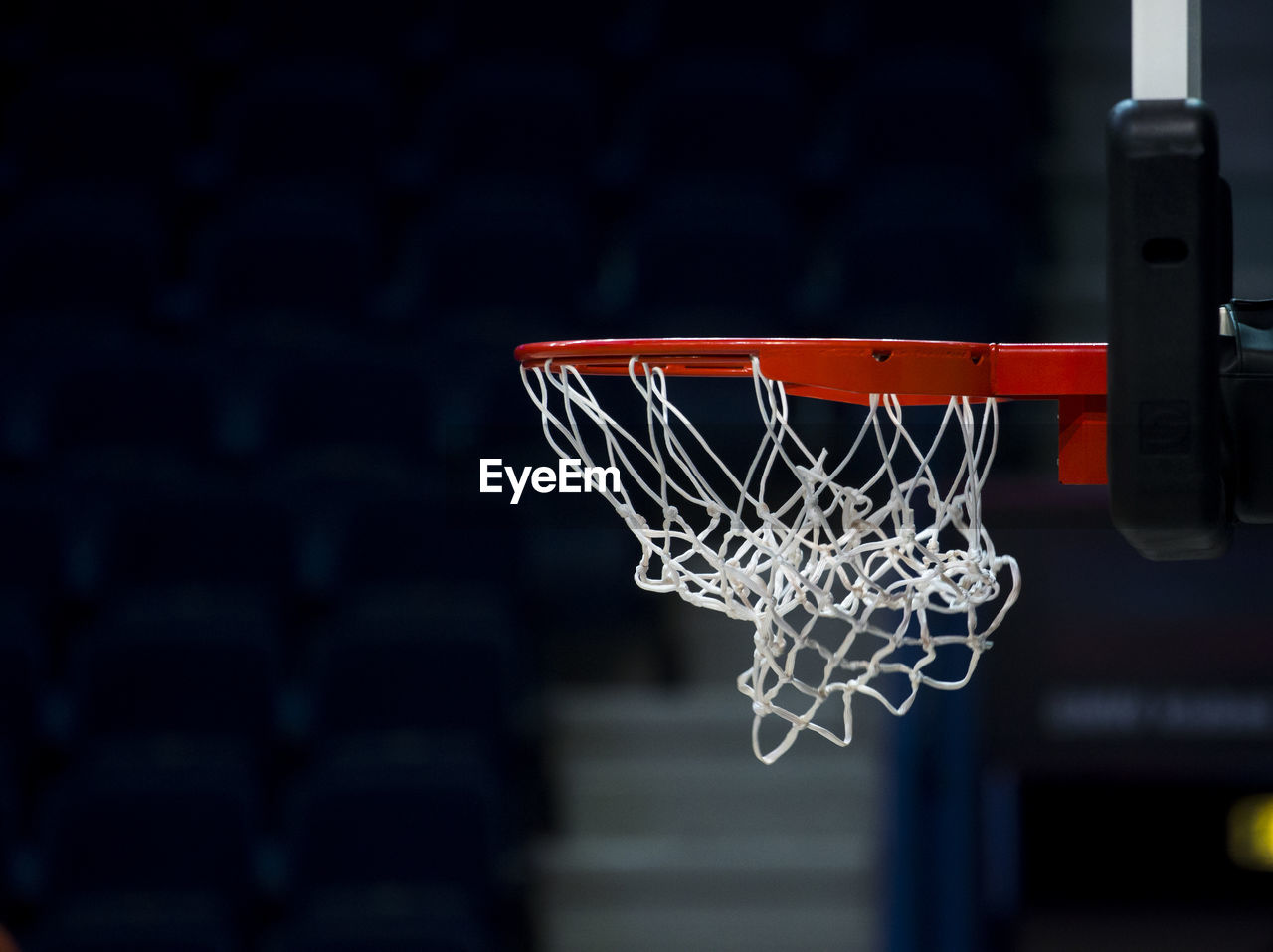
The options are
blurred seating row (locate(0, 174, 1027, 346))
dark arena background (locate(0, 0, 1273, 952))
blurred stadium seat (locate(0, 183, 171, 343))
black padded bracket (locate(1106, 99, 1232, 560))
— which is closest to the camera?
black padded bracket (locate(1106, 99, 1232, 560))

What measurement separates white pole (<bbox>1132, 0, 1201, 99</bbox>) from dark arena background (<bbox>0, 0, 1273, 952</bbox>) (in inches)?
40.3

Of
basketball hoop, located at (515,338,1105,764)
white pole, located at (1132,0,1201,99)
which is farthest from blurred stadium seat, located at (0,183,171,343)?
white pole, located at (1132,0,1201,99)

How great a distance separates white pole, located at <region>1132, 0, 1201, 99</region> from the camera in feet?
2.34

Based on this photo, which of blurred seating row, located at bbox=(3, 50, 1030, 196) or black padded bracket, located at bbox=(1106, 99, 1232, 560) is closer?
black padded bracket, located at bbox=(1106, 99, 1232, 560)

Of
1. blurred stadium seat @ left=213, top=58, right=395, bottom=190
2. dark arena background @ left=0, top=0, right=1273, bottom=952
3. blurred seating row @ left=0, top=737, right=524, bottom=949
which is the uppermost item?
blurred stadium seat @ left=213, top=58, right=395, bottom=190

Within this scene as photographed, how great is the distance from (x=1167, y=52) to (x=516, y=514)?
1.55 m

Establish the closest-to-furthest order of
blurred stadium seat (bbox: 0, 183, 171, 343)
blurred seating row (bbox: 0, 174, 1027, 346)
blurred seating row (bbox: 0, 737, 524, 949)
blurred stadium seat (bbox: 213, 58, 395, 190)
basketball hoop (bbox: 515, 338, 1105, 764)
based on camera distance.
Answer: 1. basketball hoop (bbox: 515, 338, 1105, 764)
2. blurred seating row (bbox: 0, 737, 524, 949)
3. blurred seating row (bbox: 0, 174, 1027, 346)
4. blurred stadium seat (bbox: 0, 183, 171, 343)
5. blurred stadium seat (bbox: 213, 58, 395, 190)

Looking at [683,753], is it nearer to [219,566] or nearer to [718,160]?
[219,566]

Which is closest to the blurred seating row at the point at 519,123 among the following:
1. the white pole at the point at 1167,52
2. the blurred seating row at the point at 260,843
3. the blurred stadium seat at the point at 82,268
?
the blurred stadium seat at the point at 82,268

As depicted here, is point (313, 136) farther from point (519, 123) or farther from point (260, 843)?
point (260, 843)

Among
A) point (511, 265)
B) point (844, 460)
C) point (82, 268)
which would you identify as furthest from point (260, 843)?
point (844, 460)

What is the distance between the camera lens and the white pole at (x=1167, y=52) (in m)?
0.71

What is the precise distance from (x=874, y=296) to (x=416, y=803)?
1124mm

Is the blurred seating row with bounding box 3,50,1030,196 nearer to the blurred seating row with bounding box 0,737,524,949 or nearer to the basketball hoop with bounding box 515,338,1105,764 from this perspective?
the blurred seating row with bounding box 0,737,524,949
